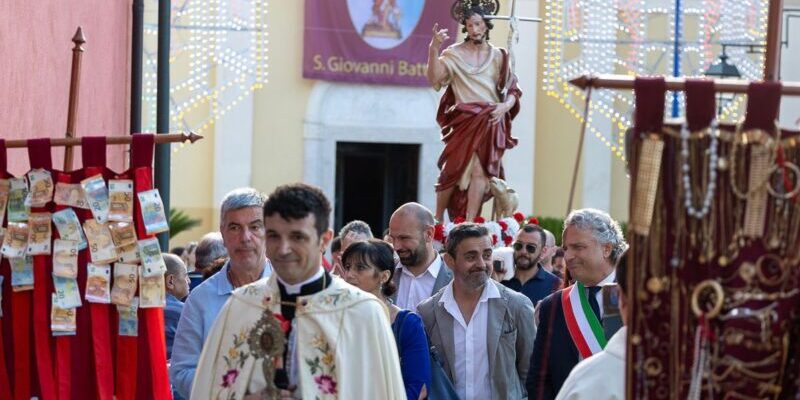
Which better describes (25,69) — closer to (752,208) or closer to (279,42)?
(752,208)

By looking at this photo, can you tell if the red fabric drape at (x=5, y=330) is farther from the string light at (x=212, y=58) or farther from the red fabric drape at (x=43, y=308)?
the string light at (x=212, y=58)

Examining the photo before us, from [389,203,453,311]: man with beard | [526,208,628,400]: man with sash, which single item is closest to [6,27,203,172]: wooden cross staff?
[526,208,628,400]: man with sash

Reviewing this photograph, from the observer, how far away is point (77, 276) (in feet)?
22.7

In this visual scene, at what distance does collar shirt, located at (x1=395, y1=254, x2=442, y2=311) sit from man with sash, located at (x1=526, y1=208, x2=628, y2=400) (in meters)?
1.47

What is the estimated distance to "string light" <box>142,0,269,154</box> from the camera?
2322 cm

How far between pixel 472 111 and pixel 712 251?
792 centimetres

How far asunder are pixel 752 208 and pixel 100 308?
310 centimetres

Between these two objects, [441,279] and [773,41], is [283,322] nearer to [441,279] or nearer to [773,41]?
[773,41]

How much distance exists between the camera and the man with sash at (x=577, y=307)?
732 cm

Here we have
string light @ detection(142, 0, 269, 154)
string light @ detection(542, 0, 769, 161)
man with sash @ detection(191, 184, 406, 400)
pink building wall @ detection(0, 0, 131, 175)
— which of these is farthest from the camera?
string light @ detection(542, 0, 769, 161)

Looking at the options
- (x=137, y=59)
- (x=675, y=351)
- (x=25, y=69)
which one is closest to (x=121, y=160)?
(x=137, y=59)

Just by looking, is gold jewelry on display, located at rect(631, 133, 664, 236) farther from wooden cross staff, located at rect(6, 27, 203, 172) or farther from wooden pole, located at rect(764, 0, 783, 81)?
wooden cross staff, located at rect(6, 27, 203, 172)

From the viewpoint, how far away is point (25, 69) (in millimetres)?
9812

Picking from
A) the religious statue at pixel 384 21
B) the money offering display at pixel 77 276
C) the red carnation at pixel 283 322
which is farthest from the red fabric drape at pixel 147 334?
the religious statue at pixel 384 21
